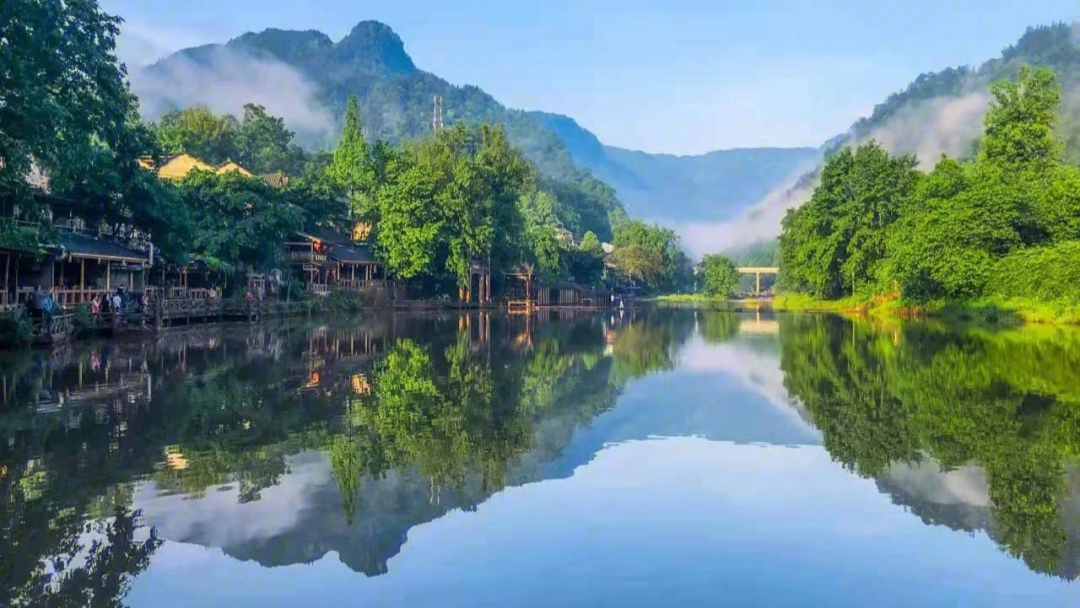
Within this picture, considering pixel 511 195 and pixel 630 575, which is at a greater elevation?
pixel 511 195

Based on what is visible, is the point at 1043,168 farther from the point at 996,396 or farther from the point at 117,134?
the point at 117,134

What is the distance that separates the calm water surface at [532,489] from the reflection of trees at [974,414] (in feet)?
0.21

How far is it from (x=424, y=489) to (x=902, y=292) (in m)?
48.9

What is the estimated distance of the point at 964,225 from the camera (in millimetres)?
46906

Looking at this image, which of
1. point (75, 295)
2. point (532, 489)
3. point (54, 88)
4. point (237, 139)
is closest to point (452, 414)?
point (532, 489)

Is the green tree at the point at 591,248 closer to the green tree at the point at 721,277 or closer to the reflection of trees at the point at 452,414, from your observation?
the green tree at the point at 721,277

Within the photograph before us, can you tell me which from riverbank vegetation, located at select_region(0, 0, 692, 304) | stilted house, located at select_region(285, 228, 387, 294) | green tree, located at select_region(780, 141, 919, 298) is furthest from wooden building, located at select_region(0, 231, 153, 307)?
green tree, located at select_region(780, 141, 919, 298)

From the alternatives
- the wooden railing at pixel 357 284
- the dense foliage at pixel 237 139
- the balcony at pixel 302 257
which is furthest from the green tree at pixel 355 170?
the dense foliage at pixel 237 139

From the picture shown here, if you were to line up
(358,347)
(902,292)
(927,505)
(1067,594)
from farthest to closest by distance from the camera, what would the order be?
(902,292) → (358,347) → (927,505) → (1067,594)

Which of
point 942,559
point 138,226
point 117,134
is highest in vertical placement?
point 117,134

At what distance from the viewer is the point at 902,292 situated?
53438 millimetres

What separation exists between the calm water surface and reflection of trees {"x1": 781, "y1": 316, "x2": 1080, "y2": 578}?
0.07 metres

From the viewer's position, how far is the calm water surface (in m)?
7.18

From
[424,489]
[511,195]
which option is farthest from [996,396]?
[511,195]
